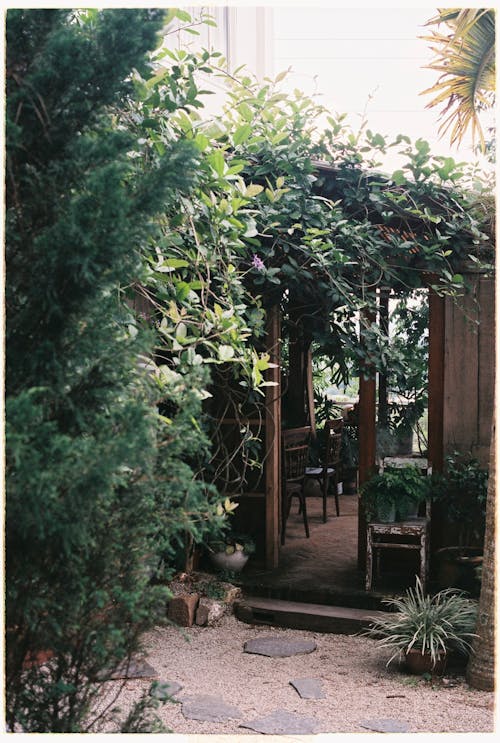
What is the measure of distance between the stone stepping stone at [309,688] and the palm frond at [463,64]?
346 centimetres

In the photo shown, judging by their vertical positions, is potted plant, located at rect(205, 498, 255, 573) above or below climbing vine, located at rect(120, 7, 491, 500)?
below

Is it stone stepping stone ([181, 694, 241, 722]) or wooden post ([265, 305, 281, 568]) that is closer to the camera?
stone stepping stone ([181, 694, 241, 722])

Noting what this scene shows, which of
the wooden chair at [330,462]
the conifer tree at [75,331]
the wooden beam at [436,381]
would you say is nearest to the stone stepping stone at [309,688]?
the wooden beam at [436,381]

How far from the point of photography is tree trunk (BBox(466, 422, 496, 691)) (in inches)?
153

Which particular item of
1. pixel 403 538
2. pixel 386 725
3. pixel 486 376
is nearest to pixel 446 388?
pixel 486 376

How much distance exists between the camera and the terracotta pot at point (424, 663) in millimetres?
4170

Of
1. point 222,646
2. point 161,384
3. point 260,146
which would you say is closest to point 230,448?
point 222,646

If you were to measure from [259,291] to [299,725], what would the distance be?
3.05m

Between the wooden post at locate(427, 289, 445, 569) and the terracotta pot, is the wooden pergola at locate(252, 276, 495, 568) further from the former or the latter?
the terracotta pot

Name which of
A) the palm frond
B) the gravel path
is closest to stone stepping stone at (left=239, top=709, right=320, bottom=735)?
the gravel path

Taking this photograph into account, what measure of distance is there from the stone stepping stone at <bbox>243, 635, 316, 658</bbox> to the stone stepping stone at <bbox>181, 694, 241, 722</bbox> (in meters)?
0.74

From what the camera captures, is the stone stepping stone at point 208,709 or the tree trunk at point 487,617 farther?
the tree trunk at point 487,617

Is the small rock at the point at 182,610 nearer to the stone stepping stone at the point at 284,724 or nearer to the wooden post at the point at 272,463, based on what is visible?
the wooden post at the point at 272,463

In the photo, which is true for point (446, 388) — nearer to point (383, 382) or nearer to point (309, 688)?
point (383, 382)
